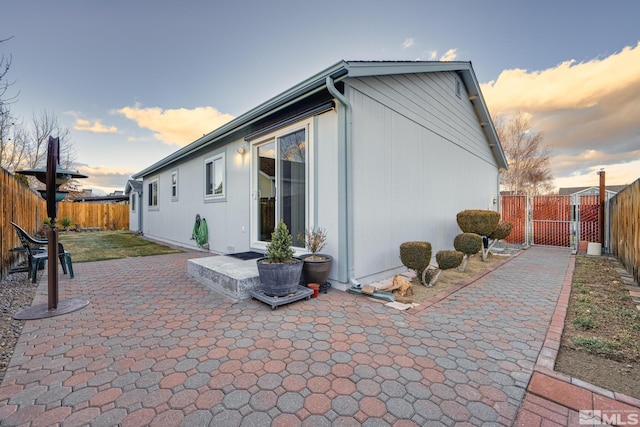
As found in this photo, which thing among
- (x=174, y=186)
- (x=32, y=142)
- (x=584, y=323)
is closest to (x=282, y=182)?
(x=584, y=323)

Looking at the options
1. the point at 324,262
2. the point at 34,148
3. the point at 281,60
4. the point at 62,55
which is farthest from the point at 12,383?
the point at 34,148

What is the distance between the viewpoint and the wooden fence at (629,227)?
4.86 metres

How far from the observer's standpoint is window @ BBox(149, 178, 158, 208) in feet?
39.5

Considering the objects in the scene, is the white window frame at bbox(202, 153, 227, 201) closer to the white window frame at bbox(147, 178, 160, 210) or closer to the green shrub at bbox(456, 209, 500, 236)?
the white window frame at bbox(147, 178, 160, 210)

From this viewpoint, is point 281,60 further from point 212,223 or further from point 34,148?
point 34,148

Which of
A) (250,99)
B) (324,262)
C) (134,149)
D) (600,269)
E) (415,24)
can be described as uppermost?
(415,24)

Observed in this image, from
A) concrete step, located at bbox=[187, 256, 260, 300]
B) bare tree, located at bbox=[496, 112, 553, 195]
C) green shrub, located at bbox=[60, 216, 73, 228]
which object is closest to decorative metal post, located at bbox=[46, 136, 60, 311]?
concrete step, located at bbox=[187, 256, 260, 300]

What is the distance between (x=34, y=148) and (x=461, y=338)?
20.3 m

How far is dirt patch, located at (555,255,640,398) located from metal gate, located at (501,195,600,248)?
252 inches

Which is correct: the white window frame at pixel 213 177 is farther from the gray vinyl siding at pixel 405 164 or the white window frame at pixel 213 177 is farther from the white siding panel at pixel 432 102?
the white siding panel at pixel 432 102

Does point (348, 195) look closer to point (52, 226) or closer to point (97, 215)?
point (52, 226)

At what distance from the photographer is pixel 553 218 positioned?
10.5 metres

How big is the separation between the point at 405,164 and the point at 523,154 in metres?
20.9

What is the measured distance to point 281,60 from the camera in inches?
336
